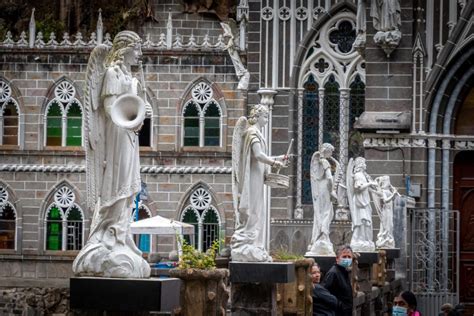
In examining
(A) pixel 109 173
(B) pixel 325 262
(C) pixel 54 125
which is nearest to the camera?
(A) pixel 109 173

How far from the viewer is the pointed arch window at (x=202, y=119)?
43375mm

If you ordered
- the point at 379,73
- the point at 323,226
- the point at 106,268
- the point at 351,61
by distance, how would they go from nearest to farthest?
the point at 106,268, the point at 323,226, the point at 379,73, the point at 351,61

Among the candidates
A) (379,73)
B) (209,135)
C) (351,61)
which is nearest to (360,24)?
(379,73)

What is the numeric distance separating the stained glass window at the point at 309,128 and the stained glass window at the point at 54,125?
8203mm

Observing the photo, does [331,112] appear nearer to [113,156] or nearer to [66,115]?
[66,115]

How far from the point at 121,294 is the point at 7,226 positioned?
109 ft

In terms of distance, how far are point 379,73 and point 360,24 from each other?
2155 millimetres

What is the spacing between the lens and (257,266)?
15.8m

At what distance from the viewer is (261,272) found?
15805 millimetres

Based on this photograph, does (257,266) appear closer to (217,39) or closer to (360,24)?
(360,24)

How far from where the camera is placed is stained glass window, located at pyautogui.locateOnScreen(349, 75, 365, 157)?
40281mm

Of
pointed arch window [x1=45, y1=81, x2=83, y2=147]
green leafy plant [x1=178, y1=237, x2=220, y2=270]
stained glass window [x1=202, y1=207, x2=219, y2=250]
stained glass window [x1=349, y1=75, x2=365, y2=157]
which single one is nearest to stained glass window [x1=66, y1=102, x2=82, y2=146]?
pointed arch window [x1=45, y1=81, x2=83, y2=147]

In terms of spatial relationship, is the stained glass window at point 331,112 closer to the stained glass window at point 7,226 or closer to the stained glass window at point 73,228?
the stained glass window at point 73,228

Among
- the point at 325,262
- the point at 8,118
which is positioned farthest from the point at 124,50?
the point at 8,118
